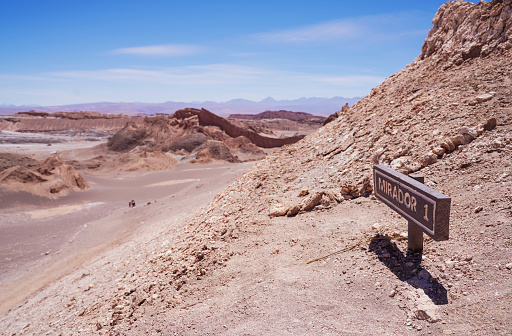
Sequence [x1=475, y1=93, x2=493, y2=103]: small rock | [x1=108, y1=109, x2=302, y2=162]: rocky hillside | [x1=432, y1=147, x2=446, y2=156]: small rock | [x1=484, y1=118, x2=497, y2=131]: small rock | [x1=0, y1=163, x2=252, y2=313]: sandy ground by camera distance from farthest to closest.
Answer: [x1=108, y1=109, x2=302, y2=162]: rocky hillside
[x1=0, y1=163, x2=252, y2=313]: sandy ground
[x1=475, y1=93, x2=493, y2=103]: small rock
[x1=432, y1=147, x2=446, y2=156]: small rock
[x1=484, y1=118, x2=497, y2=131]: small rock

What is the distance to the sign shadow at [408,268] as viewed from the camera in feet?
10.7

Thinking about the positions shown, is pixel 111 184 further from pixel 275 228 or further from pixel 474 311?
pixel 474 311

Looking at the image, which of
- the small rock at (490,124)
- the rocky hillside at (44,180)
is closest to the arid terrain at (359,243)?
the small rock at (490,124)

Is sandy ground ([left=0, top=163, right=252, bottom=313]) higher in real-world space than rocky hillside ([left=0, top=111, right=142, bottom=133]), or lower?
lower

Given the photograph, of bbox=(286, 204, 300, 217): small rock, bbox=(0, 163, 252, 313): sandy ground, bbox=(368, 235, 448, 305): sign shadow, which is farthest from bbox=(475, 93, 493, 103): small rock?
bbox=(0, 163, 252, 313): sandy ground

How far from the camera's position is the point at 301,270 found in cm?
431

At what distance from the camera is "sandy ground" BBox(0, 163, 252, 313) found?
11.1m

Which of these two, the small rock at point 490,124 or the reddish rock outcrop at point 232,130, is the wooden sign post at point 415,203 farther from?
the reddish rock outcrop at point 232,130

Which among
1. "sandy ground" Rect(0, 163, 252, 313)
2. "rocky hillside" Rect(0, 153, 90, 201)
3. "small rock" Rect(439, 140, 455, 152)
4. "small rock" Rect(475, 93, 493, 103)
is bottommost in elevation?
"sandy ground" Rect(0, 163, 252, 313)

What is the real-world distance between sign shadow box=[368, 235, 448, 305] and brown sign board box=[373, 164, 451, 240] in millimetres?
468

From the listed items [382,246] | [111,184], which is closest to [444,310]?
[382,246]

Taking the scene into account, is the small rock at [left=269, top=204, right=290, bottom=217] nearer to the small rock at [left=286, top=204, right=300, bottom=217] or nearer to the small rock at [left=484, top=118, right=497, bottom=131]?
the small rock at [left=286, top=204, right=300, bottom=217]

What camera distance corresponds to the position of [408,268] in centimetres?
370

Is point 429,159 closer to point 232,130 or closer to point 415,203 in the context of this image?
point 415,203
